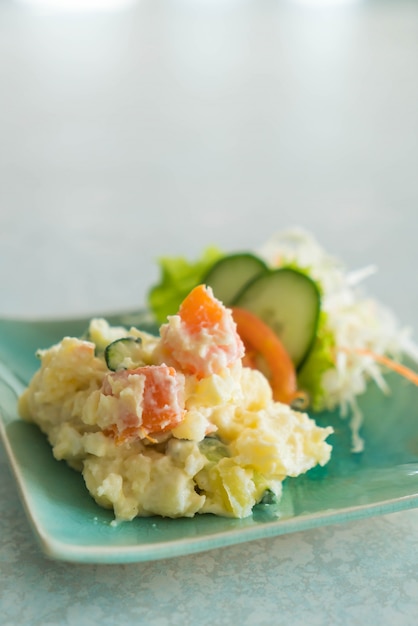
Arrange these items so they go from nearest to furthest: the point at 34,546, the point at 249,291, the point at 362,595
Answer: the point at 362,595, the point at 34,546, the point at 249,291

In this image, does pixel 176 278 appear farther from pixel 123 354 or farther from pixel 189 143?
pixel 189 143

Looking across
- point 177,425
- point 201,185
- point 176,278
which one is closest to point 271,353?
point 176,278

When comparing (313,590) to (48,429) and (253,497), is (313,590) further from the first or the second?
(48,429)

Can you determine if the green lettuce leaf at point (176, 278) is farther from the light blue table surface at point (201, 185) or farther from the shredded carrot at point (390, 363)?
the shredded carrot at point (390, 363)

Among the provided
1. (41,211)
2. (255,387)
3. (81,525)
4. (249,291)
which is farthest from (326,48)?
(81,525)

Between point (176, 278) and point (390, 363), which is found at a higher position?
point (176, 278)

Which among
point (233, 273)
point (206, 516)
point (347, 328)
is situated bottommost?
point (206, 516)
